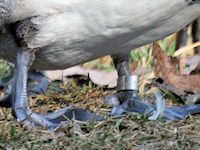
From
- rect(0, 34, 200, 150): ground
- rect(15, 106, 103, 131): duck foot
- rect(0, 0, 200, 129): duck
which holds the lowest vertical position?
rect(0, 34, 200, 150): ground

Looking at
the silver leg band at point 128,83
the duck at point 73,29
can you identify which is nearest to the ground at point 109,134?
the duck at point 73,29

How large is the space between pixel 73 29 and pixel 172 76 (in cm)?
106

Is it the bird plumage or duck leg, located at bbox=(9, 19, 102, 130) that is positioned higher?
the bird plumage

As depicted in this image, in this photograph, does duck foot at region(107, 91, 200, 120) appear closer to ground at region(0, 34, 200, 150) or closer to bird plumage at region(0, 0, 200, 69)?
ground at region(0, 34, 200, 150)

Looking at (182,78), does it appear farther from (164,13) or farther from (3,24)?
(3,24)

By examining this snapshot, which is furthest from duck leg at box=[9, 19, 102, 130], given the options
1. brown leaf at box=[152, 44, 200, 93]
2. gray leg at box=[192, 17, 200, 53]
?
gray leg at box=[192, 17, 200, 53]

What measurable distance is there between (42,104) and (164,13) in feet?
3.01

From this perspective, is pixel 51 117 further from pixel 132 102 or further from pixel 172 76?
pixel 172 76

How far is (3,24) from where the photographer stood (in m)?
3.15

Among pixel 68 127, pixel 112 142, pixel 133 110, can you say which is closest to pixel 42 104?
pixel 133 110

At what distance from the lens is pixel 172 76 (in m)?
4.00

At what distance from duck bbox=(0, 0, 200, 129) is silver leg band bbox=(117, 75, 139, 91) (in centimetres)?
31

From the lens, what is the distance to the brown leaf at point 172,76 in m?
3.91

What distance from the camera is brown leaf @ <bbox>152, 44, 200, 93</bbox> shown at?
154 inches
